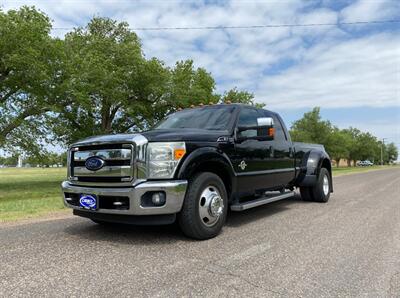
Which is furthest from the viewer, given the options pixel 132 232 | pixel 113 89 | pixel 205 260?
pixel 113 89

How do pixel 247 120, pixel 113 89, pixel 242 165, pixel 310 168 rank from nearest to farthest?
pixel 242 165, pixel 247 120, pixel 310 168, pixel 113 89

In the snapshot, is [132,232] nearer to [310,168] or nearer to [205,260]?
[205,260]

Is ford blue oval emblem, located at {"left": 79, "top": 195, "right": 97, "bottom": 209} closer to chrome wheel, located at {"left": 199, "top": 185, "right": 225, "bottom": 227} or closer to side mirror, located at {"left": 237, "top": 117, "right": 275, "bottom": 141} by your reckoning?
chrome wheel, located at {"left": 199, "top": 185, "right": 225, "bottom": 227}

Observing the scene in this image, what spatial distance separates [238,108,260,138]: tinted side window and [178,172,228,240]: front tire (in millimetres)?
1109

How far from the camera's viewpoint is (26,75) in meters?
16.3

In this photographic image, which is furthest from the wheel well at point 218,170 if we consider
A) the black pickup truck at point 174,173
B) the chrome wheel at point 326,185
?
the chrome wheel at point 326,185

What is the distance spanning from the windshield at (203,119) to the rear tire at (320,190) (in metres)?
3.72

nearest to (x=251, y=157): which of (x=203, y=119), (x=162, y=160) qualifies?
(x=203, y=119)

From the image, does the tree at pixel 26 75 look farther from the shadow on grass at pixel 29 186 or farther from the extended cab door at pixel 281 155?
the extended cab door at pixel 281 155

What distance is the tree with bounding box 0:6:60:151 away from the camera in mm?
15938

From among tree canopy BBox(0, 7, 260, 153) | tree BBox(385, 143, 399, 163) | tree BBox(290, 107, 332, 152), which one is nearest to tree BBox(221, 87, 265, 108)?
tree canopy BBox(0, 7, 260, 153)

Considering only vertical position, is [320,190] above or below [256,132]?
below

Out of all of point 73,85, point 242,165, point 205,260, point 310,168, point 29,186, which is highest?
point 73,85

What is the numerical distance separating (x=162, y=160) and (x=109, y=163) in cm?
69
